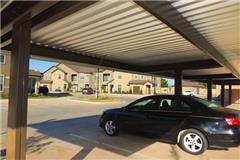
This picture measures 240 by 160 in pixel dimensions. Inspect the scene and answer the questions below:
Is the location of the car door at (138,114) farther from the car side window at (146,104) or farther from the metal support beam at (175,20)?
the metal support beam at (175,20)

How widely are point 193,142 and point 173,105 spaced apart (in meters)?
1.22

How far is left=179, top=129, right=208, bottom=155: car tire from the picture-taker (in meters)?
6.92

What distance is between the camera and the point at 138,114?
837 centimetres

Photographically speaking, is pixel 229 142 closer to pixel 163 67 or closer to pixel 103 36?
pixel 103 36

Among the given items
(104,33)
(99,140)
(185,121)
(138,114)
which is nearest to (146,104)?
(138,114)

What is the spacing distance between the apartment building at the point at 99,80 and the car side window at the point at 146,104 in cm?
5563

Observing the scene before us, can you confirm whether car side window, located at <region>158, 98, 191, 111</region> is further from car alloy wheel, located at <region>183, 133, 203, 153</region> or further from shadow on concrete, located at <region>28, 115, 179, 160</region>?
shadow on concrete, located at <region>28, 115, 179, 160</region>

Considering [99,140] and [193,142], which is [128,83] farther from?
[193,142]

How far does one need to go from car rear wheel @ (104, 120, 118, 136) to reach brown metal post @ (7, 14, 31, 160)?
4.70 m

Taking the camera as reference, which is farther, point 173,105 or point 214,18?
point 173,105

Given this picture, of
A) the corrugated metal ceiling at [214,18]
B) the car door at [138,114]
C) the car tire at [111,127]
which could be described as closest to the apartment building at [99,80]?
the car tire at [111,127]

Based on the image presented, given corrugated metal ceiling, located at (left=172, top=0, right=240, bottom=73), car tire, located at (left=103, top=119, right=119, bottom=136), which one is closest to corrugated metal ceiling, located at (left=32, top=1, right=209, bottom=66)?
corrugated metal ceiling, located at (left=172, top=0, right=240, bottom=73)

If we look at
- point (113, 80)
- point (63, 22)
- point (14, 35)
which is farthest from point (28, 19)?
point (113, 80)

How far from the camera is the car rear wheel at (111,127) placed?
9.02 meters
